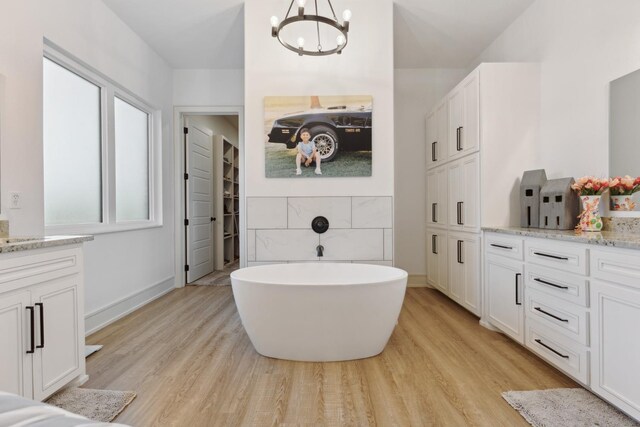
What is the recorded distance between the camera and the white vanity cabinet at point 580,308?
163cm

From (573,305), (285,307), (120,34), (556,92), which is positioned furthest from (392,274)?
(120,34)

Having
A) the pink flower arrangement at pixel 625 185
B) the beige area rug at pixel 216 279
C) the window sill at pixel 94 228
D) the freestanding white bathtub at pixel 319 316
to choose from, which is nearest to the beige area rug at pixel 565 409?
the freestanding white bathtub at pixel 319 316

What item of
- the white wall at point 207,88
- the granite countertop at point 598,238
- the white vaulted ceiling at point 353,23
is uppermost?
the white vaulted ceiling at point 353,23

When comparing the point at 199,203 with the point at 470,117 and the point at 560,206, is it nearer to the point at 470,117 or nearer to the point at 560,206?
the point at 470,117

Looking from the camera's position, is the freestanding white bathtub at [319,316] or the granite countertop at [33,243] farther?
the freestanding white bathtub at [319,316]

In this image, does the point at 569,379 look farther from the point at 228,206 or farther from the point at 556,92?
the point at 228,206

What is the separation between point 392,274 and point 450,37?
2.77 m

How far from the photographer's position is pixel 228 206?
673 centimetres

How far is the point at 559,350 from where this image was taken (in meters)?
2.11

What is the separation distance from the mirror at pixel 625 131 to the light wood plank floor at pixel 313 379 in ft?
3.92

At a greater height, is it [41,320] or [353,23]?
[353,23]

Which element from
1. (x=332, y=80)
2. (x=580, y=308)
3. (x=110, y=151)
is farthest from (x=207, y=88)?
(x=580, y=308)

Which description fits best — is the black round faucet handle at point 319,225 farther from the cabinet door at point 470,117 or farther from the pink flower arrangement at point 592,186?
the pink flower arrangement at point 592,186

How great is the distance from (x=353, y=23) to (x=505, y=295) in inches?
104
